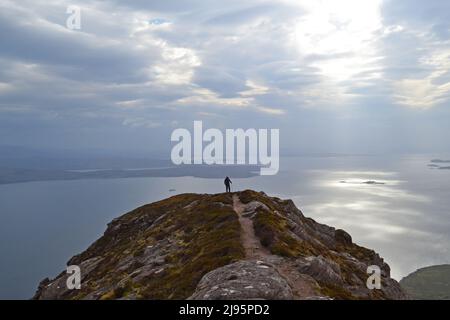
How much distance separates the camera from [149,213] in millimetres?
67500

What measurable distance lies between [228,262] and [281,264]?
520 centimetres

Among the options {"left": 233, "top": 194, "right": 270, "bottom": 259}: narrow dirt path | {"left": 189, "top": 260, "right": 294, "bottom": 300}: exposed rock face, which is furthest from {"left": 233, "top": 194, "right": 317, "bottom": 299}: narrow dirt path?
{"left": 189, "top": 260, "right": 294, "bottom": 300}: exposed rock face

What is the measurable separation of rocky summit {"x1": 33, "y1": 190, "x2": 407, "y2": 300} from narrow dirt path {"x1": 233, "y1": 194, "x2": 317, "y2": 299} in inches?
3.3

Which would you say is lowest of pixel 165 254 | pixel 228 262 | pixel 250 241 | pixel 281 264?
pixel 165 254

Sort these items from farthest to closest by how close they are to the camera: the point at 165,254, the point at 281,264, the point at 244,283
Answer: the point at 165,254 → the point at 281,264 → the point at 244,283

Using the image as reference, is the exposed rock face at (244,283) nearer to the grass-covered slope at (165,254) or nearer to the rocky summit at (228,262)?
the rocky summit at (228,262)

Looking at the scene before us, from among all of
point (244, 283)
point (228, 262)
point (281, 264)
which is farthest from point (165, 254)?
point (244, 283)

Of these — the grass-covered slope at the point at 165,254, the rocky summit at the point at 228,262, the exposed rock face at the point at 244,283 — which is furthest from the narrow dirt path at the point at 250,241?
the exposed rock face at the point at 244,283

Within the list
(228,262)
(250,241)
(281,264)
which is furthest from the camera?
(250,241)

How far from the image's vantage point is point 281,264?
30906mm

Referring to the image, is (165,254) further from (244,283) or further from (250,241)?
(244,283)
